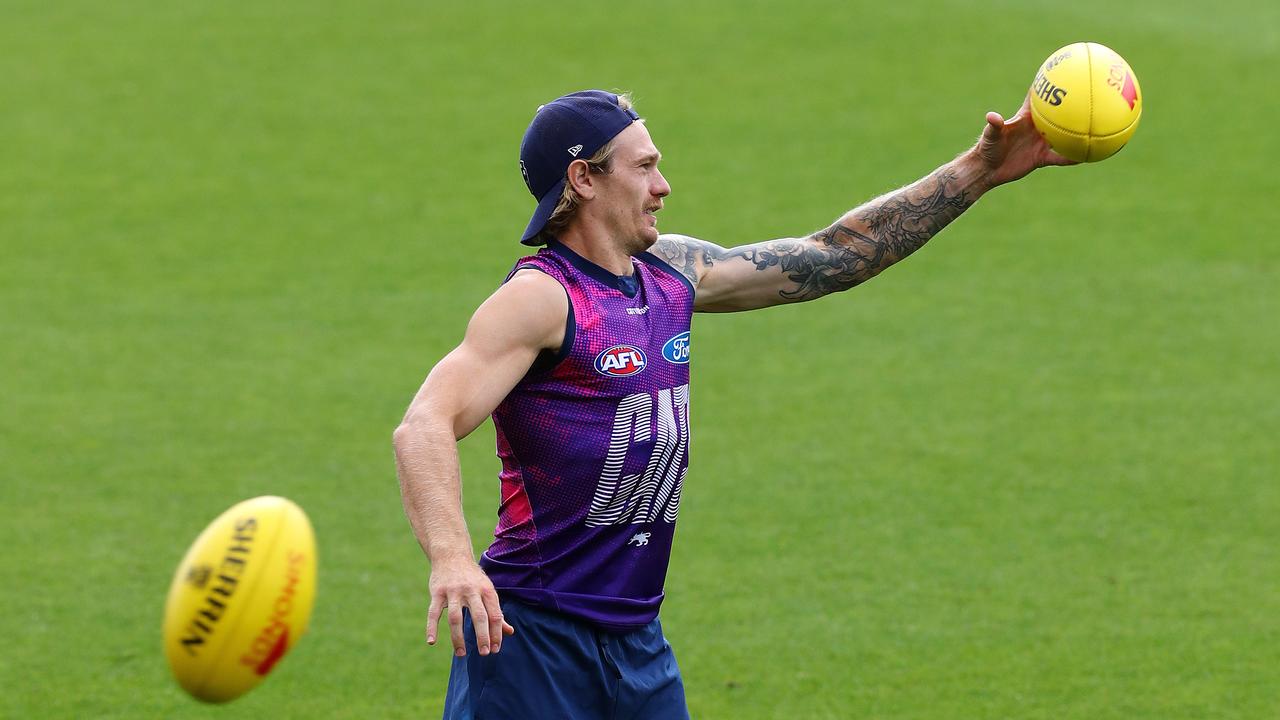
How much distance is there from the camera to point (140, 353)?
1105 centimetres

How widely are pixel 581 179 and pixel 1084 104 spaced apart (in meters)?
1.58

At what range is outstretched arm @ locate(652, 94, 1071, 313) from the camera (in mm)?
4984

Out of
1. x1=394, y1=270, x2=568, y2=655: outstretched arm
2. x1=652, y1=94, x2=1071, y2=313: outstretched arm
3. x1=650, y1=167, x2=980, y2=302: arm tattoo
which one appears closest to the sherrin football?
x1=394, y1=270, x2=568, y2=655: outstretched arm

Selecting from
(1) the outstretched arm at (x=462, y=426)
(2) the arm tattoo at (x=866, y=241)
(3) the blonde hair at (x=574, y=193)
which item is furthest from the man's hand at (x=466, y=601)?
(2) the arm tattoo at (x=866, y=241)

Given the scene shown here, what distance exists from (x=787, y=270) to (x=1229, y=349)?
22.5 ft

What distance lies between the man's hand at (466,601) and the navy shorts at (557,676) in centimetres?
48

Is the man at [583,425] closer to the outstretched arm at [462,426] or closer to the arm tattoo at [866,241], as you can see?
the outstretched arm at [462,426]

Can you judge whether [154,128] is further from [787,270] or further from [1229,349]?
[787,270]

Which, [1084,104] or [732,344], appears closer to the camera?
[1084,104]

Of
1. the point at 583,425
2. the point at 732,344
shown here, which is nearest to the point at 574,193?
the point at 583,425

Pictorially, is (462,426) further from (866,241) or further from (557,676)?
(866,241)

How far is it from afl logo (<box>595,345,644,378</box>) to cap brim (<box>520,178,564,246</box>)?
39cm

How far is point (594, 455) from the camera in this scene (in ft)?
14.1

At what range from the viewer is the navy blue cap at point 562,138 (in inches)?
175
